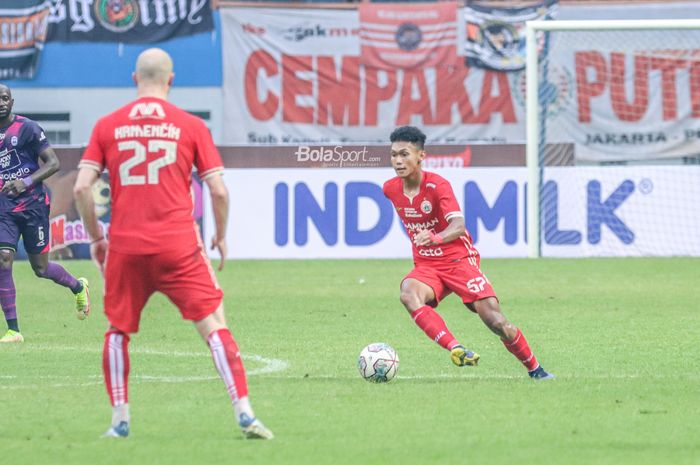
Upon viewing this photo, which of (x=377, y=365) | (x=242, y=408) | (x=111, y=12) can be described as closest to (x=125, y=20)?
(x=111, y=12)

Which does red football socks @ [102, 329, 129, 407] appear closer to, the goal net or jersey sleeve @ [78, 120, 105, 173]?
jersey sleeve @ [78, 120, 105, 173]

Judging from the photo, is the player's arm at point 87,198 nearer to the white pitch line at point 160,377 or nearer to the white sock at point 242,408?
the white sock at point 242,408

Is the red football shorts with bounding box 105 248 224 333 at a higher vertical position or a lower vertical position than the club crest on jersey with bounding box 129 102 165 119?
lower

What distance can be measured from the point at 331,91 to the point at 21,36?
6.06 m

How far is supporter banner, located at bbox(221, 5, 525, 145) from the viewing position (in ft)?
92.1

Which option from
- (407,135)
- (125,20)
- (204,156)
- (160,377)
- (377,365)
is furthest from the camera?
(125,20)

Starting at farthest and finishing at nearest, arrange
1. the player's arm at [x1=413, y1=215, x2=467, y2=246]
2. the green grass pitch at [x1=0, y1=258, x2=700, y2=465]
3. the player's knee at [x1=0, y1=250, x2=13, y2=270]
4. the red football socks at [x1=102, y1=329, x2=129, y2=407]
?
the player's knee at [x1=0, y1=250, x2=13, y2=270] → the player's arm at [x1=413, y1=215, x2=467, y2=246] → the red football socks at [x1=102, y1=329, x2=129, y2=407] → the green grass pitch at [x1=0, y1=258, x2=700, y2=465]

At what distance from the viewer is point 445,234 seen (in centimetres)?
966

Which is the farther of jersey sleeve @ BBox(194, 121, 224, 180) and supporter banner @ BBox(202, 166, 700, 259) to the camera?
supporter banner @ BBox(202, 166, 700, 259)

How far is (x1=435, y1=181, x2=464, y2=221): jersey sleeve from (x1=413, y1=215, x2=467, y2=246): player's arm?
0.10 feet

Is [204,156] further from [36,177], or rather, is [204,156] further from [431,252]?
[36,177]

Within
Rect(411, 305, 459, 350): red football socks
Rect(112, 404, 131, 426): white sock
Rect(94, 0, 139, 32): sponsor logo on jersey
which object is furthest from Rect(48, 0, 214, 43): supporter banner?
Rect(112, 404, 131, 426): white sock

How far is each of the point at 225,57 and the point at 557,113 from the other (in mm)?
6485

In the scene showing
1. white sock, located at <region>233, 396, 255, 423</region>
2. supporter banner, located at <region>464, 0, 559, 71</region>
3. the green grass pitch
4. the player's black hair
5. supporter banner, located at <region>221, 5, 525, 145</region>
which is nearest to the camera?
the green grass pitch
